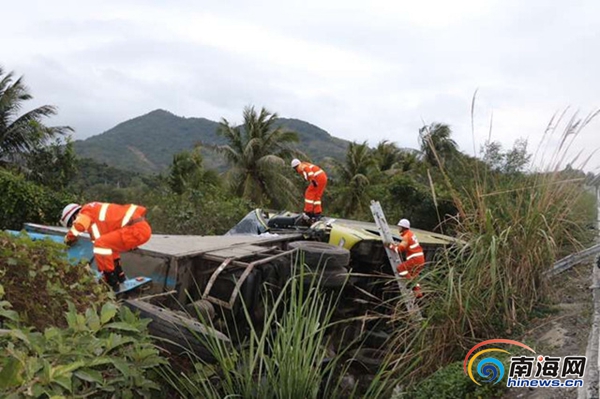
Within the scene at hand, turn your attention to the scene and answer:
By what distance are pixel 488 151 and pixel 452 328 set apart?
1.86 m

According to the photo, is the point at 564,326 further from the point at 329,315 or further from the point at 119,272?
the point at 119,272

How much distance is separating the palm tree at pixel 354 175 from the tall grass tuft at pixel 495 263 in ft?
73.7

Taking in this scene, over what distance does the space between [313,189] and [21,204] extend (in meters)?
7.38

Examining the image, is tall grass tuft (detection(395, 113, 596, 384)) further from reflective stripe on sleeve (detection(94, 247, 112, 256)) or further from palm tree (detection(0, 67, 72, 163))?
palm tree (detection(0, 67, 72, 163))

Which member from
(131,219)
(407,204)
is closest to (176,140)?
(407,204)

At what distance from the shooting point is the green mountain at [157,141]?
83.7 metres

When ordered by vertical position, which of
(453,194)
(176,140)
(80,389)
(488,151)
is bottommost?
(80,389)

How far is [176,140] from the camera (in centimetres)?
10506

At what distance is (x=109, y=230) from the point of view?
5059mm

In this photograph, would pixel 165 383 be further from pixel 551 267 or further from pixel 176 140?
pixel 176 140

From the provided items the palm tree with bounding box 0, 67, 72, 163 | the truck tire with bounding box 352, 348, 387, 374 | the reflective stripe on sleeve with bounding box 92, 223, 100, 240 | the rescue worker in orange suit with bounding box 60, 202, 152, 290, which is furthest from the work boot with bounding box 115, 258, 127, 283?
the palm tree with bounding box 0, 67, 72, 163

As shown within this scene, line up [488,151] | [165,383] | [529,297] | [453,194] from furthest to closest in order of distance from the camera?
[488,151]
[453,194]
[529,297]
[165,383]

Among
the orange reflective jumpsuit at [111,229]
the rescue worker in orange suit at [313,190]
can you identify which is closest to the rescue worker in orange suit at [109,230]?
the orange reflective jumpsuit at [111,229]

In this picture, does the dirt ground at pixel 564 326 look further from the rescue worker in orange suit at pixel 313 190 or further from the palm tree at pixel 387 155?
the palm tree at pixel 387 155
